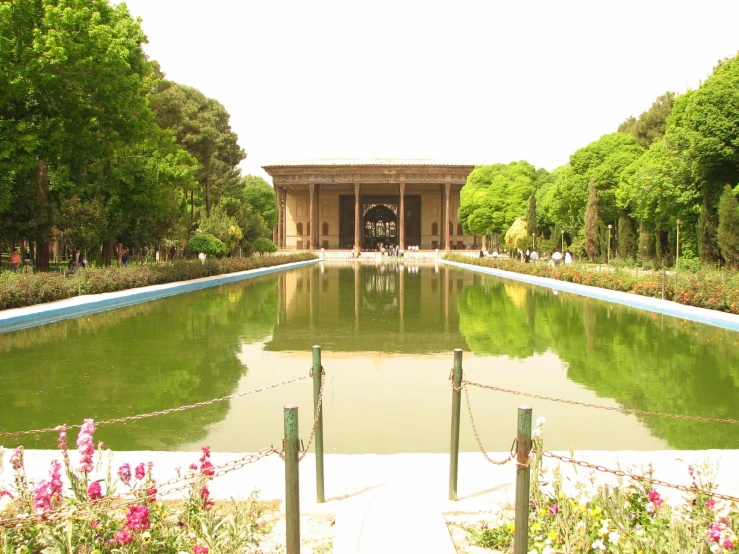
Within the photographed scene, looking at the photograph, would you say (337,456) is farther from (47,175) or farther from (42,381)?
(47,175)

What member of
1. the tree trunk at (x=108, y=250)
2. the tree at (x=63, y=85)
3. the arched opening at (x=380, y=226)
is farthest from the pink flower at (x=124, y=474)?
the arched opening at (x=380, y=226)

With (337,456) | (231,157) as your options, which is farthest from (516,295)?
(231,157)

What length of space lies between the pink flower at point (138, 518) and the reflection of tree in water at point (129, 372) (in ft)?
5.99

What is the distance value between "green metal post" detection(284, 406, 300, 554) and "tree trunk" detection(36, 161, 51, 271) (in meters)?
17.1

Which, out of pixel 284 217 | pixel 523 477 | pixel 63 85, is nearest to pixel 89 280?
pixel 63 85

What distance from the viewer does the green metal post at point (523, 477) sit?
92.8 inches

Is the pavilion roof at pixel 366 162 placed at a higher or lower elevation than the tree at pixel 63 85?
higher

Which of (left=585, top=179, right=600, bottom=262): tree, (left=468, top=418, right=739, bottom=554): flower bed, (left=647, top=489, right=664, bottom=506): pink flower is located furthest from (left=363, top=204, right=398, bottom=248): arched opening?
(left=647, top=489, right=664, bottom=506): pink flower

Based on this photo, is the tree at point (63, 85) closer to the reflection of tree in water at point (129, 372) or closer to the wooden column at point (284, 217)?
the reflection of tree in water at point (129, 372)

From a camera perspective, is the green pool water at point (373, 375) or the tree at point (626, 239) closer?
the green pool water at point (373, 375)

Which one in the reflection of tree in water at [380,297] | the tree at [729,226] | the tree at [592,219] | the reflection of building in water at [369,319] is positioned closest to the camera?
the reflection of building in water at [369,319]

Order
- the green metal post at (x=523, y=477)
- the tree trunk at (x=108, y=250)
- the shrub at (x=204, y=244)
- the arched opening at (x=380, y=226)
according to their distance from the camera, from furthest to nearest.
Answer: the arched opening at (x=380, y=226) → the shrub at (x=204, y=244) → the tree trunk at (x=108, y=250) → the green metal post at (x=523, y=477)

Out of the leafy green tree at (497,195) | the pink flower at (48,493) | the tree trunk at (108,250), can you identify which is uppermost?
the leafy green tree at (497,195)

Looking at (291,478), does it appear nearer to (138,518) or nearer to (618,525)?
(138,518)
